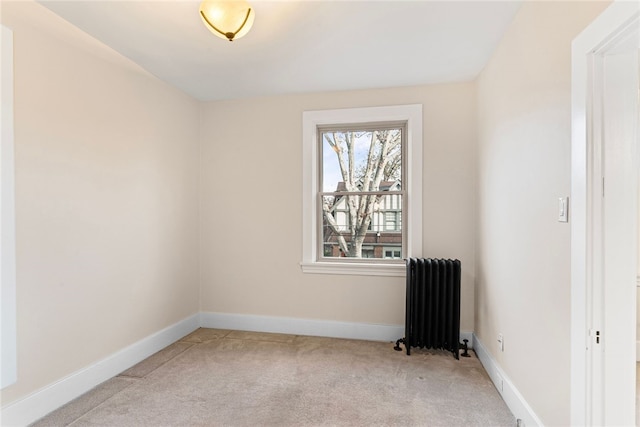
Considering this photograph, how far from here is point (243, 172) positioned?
3518 millimetres

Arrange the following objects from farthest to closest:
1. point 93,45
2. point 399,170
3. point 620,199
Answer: point 399,170 < point 93,45 < point 620,199

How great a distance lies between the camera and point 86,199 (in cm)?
231

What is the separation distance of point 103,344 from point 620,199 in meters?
3.34

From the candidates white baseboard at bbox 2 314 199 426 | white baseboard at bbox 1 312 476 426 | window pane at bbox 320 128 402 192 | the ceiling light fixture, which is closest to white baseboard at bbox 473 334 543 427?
white baseboard at bbox 1 312 476 426

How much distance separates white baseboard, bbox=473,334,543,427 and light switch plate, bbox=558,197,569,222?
1.13 m

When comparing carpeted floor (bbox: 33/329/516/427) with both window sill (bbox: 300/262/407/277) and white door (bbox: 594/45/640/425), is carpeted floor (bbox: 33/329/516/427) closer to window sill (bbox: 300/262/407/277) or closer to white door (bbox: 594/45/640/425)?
window sill (bbox: 300/262/407/277)

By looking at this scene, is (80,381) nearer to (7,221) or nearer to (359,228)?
(7,221)

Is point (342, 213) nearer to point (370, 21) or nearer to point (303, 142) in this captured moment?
point (303, 142)

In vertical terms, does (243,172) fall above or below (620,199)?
above

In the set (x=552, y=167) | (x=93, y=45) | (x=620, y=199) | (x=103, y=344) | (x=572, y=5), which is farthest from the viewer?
(x=103, y=344)

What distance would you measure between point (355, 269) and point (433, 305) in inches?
32.9

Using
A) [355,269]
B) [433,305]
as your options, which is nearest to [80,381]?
[355,269]

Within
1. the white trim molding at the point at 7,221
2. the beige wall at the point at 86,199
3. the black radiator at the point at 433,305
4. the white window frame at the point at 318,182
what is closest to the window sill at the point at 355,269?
the white window frame at the point at 318,182

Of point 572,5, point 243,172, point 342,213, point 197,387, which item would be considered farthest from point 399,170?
point 197,387
